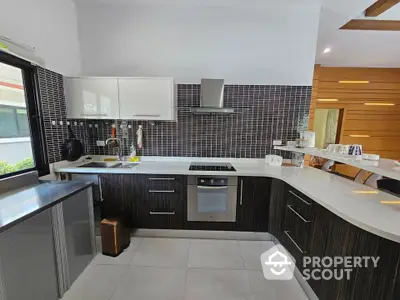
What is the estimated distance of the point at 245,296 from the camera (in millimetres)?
1584

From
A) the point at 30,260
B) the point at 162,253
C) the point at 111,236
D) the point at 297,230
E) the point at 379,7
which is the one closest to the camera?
the point at 30,260

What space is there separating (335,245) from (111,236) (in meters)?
2.01

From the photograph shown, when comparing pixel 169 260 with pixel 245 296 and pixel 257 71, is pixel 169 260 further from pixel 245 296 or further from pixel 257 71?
pixel 257 71

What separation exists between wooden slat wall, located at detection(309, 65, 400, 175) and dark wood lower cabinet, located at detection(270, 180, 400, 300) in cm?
380

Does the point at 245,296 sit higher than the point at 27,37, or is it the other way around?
the point at 27,37

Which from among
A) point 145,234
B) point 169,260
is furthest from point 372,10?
point 145,234

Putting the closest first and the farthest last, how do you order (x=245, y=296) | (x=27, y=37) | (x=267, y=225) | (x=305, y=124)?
(x=245, y=296) < (x=27, y=37) < (x=267, y=225) < (x=305, y=124)

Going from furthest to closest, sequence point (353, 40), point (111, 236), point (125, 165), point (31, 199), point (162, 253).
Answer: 1. point (353, 40)
2. point (125, 165)
3. point (162, 253)
4. point (111, 236)
5. point (31, 199)

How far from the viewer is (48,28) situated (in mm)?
2127

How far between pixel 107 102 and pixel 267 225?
252 cm

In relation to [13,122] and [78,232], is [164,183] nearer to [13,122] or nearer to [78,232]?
[78,232]

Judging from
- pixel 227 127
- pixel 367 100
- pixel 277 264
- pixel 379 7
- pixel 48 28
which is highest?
pixel 379 7

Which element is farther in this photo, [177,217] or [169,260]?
[177,217]

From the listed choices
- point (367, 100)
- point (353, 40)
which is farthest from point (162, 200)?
point (367, 100)
